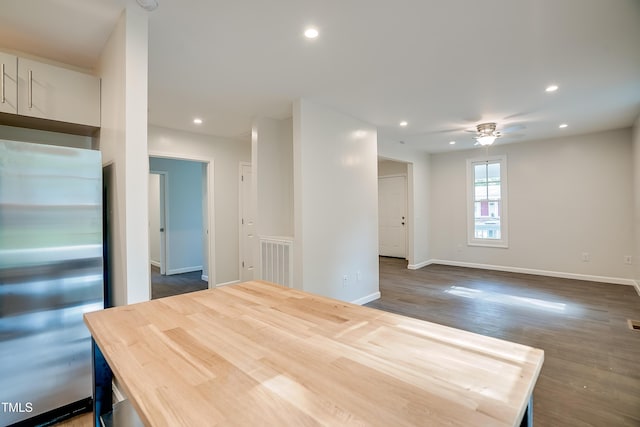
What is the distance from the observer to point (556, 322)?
333cm

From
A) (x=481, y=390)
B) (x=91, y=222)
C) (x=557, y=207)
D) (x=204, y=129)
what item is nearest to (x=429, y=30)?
(x=481, y=390)

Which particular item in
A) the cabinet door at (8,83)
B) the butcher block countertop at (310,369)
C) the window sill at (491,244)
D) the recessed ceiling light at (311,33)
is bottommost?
the window sill at (491,244)

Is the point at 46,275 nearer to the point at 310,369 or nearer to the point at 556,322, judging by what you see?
the point at 310,369

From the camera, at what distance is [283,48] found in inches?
89.0

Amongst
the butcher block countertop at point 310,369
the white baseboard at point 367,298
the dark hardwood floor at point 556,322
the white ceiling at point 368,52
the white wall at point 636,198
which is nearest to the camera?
the butcher block countertop at point 310,369

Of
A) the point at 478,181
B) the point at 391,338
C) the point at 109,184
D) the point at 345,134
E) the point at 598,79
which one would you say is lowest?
the point at 391,338

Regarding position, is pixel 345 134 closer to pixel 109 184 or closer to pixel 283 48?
pixel 283 48

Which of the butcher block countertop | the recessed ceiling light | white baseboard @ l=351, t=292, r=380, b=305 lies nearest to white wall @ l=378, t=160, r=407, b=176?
white baseboard @ l=351, t=292, r=380, b=305

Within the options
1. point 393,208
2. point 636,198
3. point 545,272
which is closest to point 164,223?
point 393,208

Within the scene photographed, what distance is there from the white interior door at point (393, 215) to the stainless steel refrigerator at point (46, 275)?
21.9 ft

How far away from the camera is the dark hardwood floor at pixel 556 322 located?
78.3 inches

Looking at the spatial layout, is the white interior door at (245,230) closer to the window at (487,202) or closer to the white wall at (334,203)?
the white wall at (334,203)

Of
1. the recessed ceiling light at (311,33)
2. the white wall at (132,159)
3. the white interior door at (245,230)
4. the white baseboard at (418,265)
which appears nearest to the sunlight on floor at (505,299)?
the white baseboard at (418,265)

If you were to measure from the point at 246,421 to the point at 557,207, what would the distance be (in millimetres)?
6566
